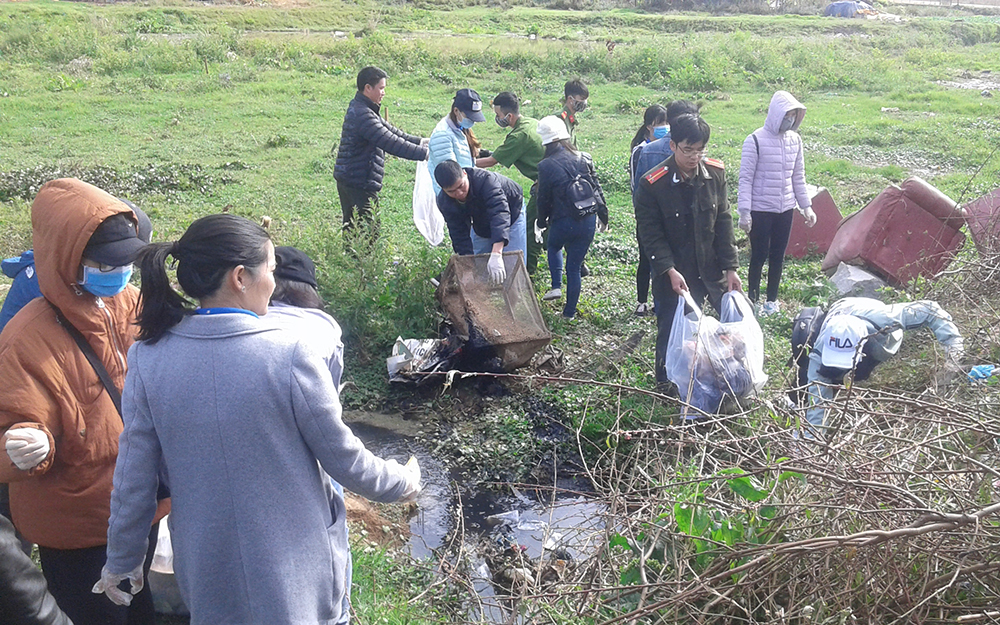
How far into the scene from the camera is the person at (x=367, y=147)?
5.76m

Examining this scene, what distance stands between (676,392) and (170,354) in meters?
3.35

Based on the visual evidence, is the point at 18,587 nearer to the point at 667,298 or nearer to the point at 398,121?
the point at 667,298

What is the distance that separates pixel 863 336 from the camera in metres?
3.50

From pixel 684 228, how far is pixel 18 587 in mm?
3516

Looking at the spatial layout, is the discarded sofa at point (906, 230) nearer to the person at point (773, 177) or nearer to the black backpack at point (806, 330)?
the person at point (773, 177)

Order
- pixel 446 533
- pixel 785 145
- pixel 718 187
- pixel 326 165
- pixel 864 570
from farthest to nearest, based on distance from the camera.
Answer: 1. pixel 326 165
2. pixel 785 145
3. pixel 718 187
4. pixel 446 533
5. pixel 864 570

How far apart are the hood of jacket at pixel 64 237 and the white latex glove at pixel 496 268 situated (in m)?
2.86

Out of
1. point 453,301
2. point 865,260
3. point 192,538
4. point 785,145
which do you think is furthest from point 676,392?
point 192,538

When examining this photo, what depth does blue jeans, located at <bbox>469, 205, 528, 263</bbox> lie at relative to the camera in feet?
17.6

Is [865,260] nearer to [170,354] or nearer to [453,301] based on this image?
[453,301]

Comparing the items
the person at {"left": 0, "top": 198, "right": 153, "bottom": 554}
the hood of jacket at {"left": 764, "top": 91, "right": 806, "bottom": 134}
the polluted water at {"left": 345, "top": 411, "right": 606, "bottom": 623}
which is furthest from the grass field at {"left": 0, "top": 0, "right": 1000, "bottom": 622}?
the person at {"left": 0, "top": 198, "right": 153, "bottom": 554}

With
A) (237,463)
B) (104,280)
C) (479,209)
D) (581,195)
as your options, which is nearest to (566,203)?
(581,195)

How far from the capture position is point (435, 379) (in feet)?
16.2

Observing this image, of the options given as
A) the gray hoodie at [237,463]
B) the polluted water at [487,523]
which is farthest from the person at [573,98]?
the gray hoodie at [237,463]
